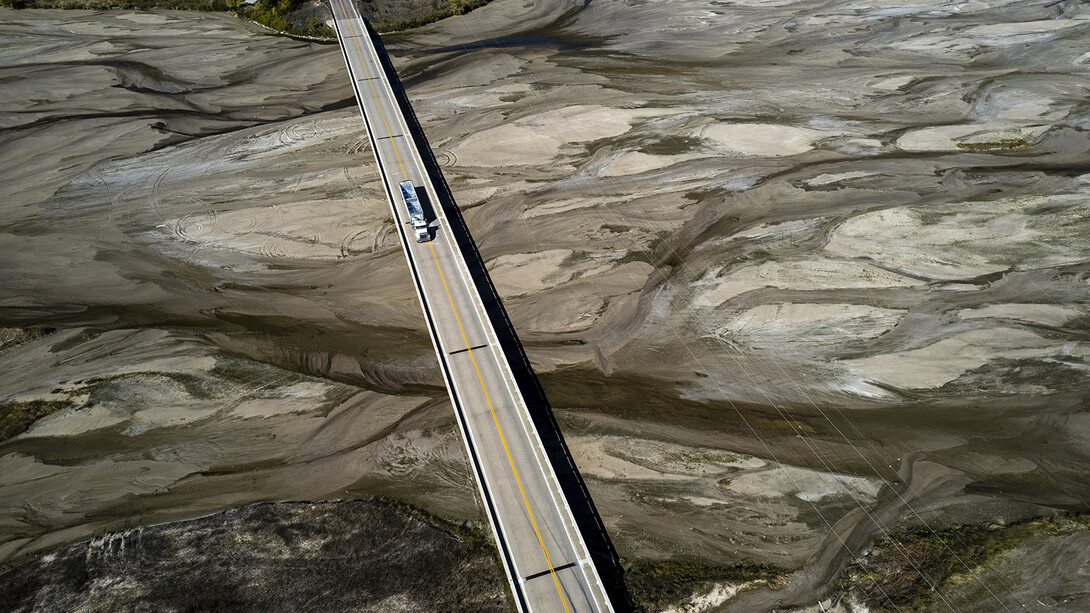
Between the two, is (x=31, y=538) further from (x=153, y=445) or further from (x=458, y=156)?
(x=458, y=156)

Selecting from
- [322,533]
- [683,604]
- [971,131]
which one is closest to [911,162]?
[971,131]

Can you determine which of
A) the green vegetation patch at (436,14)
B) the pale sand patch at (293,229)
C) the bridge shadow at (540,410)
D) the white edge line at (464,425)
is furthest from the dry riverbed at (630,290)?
the green vegetation patch at (436,14)

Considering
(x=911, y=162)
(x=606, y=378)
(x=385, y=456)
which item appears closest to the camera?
(x=385, y=456)

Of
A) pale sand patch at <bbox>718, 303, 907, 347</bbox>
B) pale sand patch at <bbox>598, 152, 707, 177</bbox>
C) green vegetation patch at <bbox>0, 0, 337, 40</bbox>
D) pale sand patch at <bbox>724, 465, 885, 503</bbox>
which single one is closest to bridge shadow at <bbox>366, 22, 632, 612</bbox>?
pale sand patch at <bbox>724, 465, 885, 503</bbox>

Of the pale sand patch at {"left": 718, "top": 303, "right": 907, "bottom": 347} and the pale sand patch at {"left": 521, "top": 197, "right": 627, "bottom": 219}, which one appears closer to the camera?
the pale sand patch at {"left": 718, "top": 303, "right": 907, "bottom": 347}

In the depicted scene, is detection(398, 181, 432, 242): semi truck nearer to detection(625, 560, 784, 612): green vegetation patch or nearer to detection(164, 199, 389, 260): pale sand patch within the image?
detection(164, 199, 389, 260): pale sand patch

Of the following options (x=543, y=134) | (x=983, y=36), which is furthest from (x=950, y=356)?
(x=983, y=36)

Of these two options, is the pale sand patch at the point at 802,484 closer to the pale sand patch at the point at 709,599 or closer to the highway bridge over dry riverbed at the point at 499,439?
the pale sand patch at the point at 709,599
